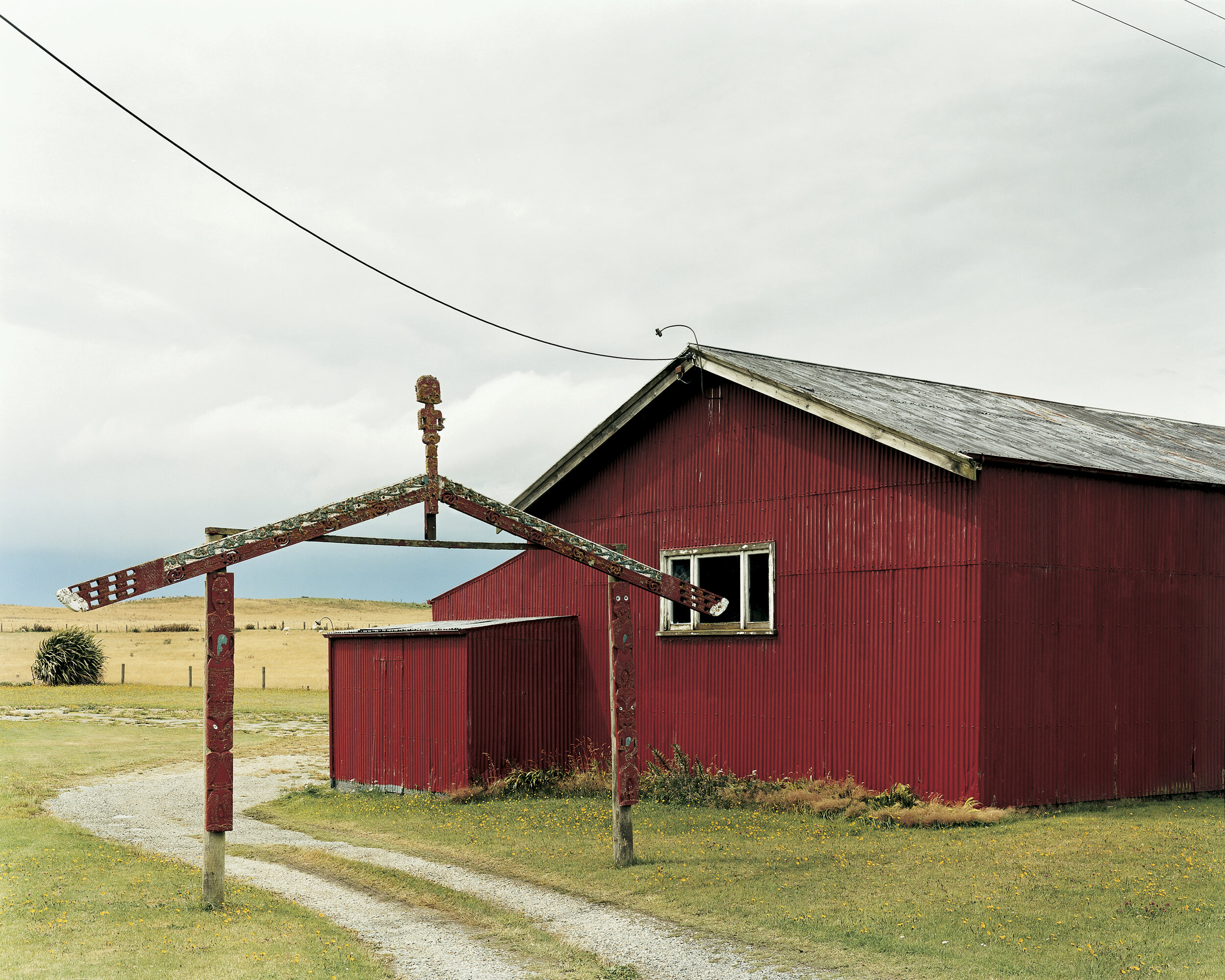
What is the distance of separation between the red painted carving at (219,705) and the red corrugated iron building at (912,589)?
9332 mm

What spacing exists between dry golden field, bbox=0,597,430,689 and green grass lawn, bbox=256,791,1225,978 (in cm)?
2371

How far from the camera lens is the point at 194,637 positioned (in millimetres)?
88500

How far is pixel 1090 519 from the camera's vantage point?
17484 mm

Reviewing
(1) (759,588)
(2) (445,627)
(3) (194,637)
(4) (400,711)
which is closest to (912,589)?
(1) (759,588)

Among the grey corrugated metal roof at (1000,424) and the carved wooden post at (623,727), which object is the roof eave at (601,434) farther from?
the carved wooden post at (623,727)

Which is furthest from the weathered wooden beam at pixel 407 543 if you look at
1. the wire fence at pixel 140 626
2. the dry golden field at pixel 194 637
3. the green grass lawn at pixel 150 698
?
the wire fence at pixel 140 626

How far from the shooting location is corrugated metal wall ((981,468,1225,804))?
53.7 ft

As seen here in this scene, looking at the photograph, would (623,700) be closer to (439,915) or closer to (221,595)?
(439,915)

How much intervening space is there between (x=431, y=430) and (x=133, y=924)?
228 inches

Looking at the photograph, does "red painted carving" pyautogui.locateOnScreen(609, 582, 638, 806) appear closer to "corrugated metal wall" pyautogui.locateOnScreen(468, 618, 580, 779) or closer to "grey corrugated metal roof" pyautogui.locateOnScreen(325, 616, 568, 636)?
"grey corrugated metal roof" pyautogui.locateOnScreen(325, 616, 568, 636)

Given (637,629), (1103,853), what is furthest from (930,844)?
(637,629)

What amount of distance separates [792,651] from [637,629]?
3.55 meters

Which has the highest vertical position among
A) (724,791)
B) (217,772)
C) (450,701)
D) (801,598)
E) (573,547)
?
(573,547)

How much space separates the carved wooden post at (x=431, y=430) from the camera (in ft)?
44.0
